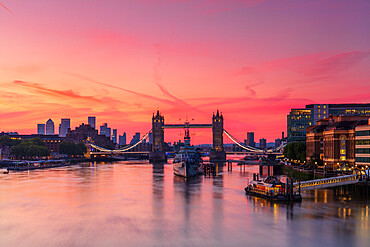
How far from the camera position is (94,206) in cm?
5712

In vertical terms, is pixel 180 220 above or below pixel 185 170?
below

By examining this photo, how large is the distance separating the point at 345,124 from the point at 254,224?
6559cm

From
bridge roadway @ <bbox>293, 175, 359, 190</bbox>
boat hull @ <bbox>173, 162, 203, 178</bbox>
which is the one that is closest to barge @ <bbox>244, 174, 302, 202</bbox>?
bridge roadway @ <bbox>293, 175, 359, 190</bbox>

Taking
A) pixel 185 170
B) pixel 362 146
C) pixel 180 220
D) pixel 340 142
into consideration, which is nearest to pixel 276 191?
pixel 180 220

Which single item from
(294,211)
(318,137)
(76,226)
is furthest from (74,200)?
(318,137)

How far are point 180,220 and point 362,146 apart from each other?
188 feet

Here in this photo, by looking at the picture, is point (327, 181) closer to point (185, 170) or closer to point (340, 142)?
point (340, 142)

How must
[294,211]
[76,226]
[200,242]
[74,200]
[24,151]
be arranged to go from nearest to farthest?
[200,242]
[76,226]
[294,211]
[74,200]
[24,151]

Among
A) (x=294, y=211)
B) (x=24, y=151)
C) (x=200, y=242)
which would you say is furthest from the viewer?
(x=24, y=151)

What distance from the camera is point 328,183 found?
213 feet

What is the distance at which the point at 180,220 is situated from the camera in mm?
46750

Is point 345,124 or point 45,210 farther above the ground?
point 345,124

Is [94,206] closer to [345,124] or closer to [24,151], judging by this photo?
[345,124]

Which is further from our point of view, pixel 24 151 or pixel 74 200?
pixel 24 151
